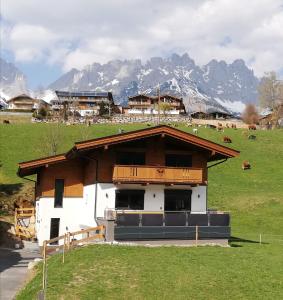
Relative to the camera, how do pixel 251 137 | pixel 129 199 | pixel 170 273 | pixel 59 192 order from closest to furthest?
1. pixel 170 273
2. pixel 129 199
3. pixel 59 192
4. pixel 251 137

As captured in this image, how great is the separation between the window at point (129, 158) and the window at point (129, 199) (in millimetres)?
1902

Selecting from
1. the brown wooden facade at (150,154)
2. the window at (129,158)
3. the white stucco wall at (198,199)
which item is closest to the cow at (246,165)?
the brown wooden facade at (150,154)

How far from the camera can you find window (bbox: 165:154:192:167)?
3378cm

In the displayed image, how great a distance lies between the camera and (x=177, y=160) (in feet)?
111

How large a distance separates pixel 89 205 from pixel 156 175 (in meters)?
5.44

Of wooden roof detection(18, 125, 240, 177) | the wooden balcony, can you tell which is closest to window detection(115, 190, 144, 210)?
the wooden balcony

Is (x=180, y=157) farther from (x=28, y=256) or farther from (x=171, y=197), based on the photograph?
(x=28, y=256)

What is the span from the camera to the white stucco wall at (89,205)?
31.9m

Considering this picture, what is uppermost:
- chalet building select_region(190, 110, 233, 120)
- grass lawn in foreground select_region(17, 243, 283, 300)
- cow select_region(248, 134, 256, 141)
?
chalet building select_region(190, 110, 233, 120)

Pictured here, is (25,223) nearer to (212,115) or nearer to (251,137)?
(251,137)

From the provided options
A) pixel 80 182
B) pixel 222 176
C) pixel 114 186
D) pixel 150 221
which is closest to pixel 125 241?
pixel 150 221

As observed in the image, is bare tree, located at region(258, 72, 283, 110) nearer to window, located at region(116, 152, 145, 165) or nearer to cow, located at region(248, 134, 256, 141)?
cow, located at region(248, 134, 256, 141)

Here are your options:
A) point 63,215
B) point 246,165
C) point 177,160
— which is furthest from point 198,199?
point 246,165

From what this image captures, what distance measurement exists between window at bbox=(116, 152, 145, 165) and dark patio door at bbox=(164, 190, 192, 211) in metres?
2.70
